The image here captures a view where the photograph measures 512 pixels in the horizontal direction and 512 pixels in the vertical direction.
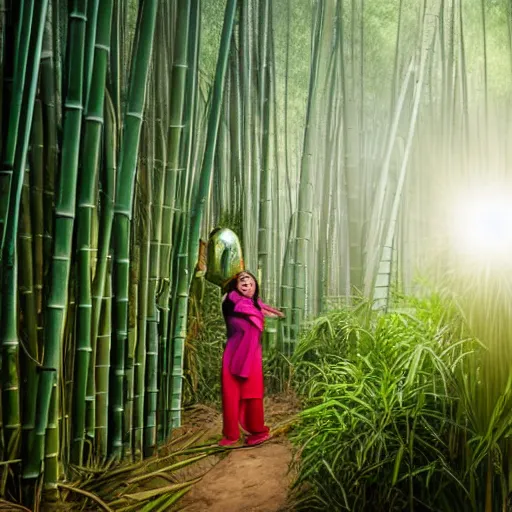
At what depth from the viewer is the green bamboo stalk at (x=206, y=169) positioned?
2.29 meters

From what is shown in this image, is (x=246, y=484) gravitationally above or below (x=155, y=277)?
below

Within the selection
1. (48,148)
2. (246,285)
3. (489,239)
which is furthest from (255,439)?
(48,148)

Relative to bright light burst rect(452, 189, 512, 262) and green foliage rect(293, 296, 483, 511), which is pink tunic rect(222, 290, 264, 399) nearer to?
green foliage rect(293, 296, 483, 511)

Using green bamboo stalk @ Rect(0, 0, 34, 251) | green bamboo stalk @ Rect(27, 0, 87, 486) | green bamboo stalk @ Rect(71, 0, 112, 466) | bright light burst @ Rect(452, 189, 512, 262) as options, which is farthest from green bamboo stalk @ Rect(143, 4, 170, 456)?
bright light burst @ Rect(452, 189, 512, 262)

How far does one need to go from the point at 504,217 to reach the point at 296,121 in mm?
2004

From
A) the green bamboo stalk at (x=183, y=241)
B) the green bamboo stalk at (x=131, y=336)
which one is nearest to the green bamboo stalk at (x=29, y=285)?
the green bamboo stalk at (x=131, y=336)

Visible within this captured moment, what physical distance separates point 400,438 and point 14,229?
43.6 inches

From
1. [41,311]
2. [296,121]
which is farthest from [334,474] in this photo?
[296,121]

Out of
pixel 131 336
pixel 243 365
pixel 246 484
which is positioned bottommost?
pixel 246 484

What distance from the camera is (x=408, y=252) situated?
3.94m

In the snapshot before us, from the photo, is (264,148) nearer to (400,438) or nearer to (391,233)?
(391,233)

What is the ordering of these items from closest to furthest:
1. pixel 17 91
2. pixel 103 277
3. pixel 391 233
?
pixel 17 91 < pixel 103 277 < pixel 391 233

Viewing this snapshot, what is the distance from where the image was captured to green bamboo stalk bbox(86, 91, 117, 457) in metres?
1.76

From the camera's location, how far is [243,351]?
2191mm
